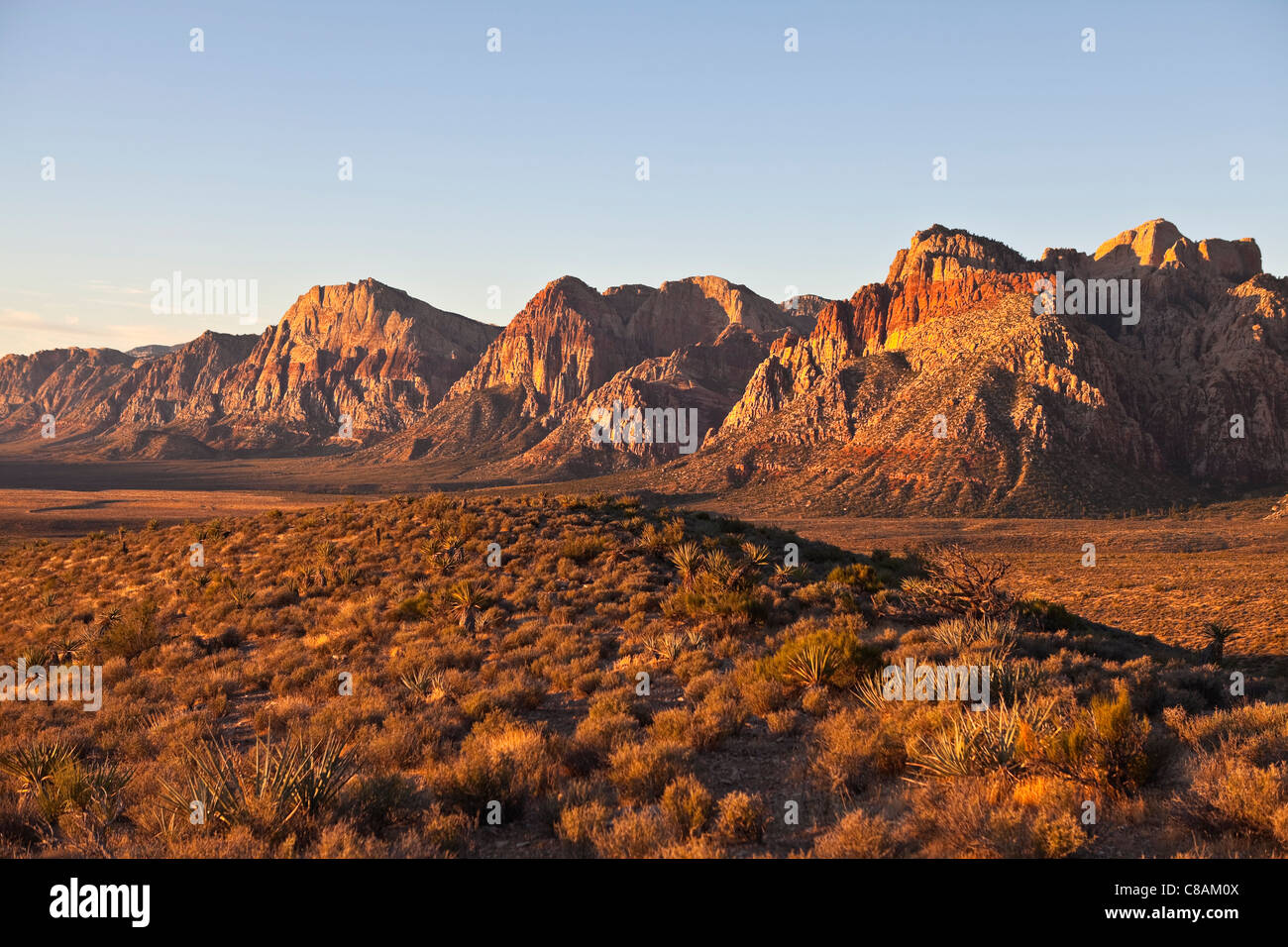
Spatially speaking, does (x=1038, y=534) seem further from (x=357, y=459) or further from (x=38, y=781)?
(x=357, y=459)

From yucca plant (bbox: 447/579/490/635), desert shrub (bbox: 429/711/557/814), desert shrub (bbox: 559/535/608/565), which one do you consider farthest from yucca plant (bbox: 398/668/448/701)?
desert shrub (bbox: 559/535/608/565)

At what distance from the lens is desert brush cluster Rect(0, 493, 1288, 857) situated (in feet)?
20.0

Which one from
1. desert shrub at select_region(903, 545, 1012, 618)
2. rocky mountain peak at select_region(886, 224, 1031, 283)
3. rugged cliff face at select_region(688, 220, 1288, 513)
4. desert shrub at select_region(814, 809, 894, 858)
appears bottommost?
desert shrub at select_region(814, 809, 894, 858)

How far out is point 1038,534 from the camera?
5756cm

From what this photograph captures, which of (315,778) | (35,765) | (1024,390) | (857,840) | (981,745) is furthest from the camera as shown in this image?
(1024,390)

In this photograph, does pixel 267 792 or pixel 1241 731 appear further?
pixel 1241 731

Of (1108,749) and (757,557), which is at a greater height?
(757,557)

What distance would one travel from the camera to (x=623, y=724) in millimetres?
8938

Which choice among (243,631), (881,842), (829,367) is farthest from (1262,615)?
(829,367)

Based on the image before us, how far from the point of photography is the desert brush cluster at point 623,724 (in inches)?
240

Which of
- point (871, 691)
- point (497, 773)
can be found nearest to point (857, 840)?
point (497, 773)

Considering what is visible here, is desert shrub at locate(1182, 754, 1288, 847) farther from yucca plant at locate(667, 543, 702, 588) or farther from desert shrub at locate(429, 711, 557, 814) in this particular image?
yucca plant at locate(667, 543, 702, 588)

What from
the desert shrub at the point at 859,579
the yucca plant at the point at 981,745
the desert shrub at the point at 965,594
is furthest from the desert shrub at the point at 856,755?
the desert shrub at the point at 859,579

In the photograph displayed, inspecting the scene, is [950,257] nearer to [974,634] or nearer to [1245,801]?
[974,634]
